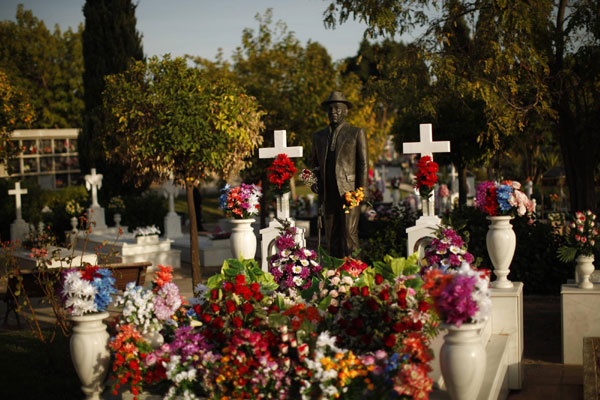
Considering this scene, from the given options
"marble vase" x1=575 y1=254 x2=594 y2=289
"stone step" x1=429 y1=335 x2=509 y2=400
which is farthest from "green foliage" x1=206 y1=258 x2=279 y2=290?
"marble vase" x1=575 y1=254 x2=594 y2=289

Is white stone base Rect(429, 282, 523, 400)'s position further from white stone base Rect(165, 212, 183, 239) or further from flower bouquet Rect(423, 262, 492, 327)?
white stone base Rect(165, 212, 183, 239)

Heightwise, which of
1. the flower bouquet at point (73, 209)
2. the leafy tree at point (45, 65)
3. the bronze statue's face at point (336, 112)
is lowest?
the flower bouquet at point (73, 209)

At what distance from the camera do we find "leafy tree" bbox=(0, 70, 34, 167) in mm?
18266

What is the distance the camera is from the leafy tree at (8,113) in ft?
59.9

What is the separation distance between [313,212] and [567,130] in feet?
37.4

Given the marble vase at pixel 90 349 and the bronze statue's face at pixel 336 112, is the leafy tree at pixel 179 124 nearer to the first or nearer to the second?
the bronze statue's face at pixel 336 112

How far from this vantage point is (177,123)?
10656mm

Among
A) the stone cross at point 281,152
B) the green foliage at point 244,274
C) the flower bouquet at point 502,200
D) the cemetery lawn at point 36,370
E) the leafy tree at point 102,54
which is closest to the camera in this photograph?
the cemetery lawn at point 36,370

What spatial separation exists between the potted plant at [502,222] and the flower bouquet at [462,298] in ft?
7.65

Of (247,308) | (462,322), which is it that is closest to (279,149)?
(247,308)

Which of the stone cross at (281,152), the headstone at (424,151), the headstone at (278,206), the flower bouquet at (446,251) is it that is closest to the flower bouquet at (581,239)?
the flower bouquet at (446,251)

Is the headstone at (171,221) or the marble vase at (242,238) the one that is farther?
the headstone at (171,221)

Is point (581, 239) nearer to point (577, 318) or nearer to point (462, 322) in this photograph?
point (577, 318)

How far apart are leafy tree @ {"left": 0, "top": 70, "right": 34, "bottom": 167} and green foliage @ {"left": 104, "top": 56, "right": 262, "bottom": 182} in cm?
808
